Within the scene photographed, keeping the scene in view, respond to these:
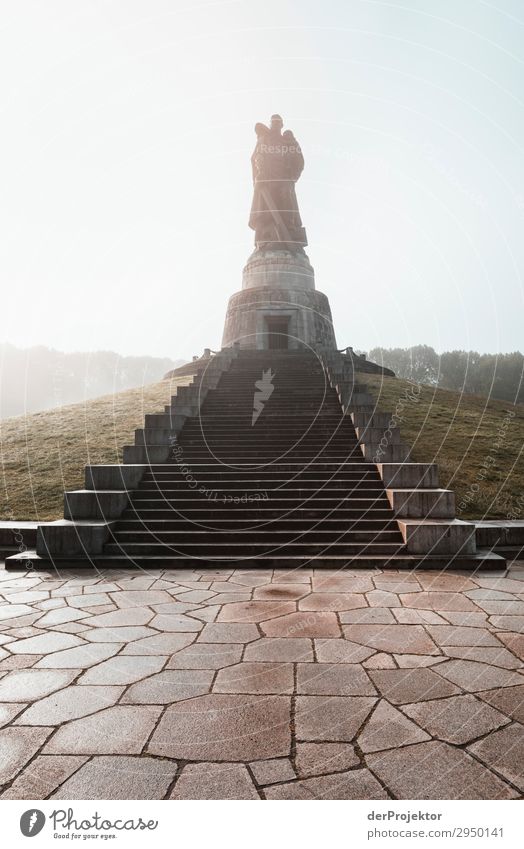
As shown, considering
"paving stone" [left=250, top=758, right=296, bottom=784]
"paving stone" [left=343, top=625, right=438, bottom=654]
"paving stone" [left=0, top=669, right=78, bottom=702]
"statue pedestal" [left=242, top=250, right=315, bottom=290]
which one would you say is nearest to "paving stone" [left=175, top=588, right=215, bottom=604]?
"paving stone" [left=343, top=625, right=438, bottom=654]

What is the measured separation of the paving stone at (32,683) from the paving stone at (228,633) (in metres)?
1.03

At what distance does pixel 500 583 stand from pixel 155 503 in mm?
5012

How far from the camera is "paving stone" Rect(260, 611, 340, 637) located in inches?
156

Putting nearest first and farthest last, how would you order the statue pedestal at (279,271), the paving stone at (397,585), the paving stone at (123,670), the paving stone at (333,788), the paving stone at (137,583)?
1. the paving stone at (333,788)
2. the paving stone at (123,670)
3. the paving stone at (397,585)
4. the paving stone at (137,583)
5. the statue pedestal at (279,271)

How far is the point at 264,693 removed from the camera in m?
2.98

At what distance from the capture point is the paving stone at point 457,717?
252 centimetres

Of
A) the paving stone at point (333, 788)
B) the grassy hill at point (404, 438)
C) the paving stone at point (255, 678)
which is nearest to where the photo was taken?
the paving stone at point (333, 788)

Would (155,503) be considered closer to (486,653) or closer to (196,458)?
(196,458)

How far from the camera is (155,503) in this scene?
312 inches

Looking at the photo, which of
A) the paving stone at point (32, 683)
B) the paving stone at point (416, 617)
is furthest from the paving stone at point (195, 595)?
the paving stone at point (416, 617)

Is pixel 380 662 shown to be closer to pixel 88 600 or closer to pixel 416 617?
pixel 416 617

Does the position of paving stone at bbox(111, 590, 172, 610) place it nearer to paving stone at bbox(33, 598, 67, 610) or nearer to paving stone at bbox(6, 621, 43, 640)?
paving stone at bbox(33, 598, 67, 610)

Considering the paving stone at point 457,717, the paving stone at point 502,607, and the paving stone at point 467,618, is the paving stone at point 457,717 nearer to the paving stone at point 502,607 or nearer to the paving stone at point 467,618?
the paving stone at point 467,618

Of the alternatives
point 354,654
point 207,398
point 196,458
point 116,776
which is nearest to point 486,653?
point 354,654
